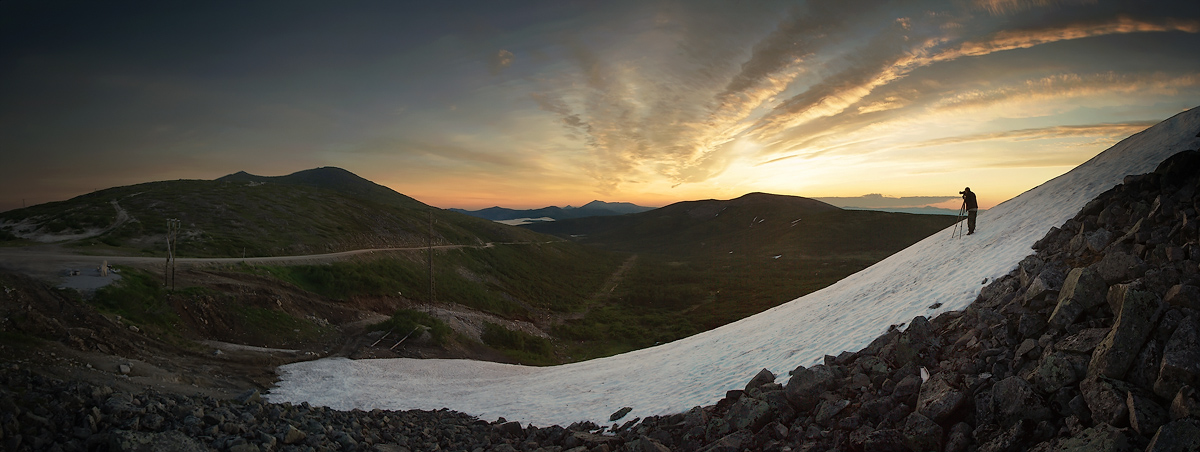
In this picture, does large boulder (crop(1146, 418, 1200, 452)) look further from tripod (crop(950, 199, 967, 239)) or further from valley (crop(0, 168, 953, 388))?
valley (crop(0, 168, 953, 388))

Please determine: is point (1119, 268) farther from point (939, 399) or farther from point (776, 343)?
point (776, 343)

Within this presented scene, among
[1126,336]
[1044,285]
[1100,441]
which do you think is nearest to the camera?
[1100,441]

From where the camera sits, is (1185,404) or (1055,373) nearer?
(1185,404)

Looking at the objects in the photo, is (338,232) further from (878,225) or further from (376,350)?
(878,225)

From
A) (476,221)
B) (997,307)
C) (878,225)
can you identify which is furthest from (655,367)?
(878,225)

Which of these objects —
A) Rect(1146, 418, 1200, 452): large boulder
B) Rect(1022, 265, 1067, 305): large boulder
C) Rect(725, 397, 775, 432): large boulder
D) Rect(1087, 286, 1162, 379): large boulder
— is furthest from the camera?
Rect(725, 397, 775, 432): large boulder

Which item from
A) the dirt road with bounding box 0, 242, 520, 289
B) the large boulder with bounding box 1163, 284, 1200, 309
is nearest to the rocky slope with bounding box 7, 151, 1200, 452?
the large boulder with bounding box 1163, 284, 1200, 309

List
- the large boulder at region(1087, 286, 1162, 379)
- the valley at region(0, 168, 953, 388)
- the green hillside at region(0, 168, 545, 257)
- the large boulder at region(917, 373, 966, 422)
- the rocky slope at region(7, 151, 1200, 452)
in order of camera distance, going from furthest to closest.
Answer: the green hillside at region(0, 168, 545, 257)
the valley at region(0, 168, 953, 388)
the large boulder at region(917, 373, 966, 422)
the large boulder at region(1087, 286, 1162, 379)
the rocky slope at region(7, 151, 1200, 452)

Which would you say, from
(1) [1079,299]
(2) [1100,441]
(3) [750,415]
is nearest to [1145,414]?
(2) [1100,441]
